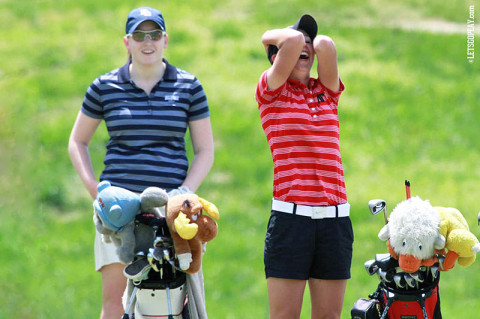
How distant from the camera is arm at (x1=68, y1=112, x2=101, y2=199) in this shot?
14.2ft

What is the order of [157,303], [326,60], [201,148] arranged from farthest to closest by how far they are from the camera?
[201,148] < [326,60] < [157,303]

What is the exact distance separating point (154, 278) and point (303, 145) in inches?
37.7

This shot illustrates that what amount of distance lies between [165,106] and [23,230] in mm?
4465

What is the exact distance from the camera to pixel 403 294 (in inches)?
Answer: 143

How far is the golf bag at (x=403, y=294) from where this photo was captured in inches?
143

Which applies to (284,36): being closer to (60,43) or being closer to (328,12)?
(60,43)

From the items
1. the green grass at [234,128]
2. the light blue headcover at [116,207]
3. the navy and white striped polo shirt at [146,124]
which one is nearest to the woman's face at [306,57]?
the navy and white striped polo shirt at [146,124]

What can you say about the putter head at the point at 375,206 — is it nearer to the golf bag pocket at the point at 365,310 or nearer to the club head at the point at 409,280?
the club head at the point at 409,280

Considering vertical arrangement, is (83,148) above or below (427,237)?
above

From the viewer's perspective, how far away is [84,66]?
10508 millimetres

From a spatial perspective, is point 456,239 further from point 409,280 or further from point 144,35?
A: point 144,35

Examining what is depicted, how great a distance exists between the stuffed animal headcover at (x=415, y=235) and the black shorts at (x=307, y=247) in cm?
26

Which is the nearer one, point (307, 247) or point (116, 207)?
point (116, 207)

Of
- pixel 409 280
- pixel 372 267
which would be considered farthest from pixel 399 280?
pixel 372 267
